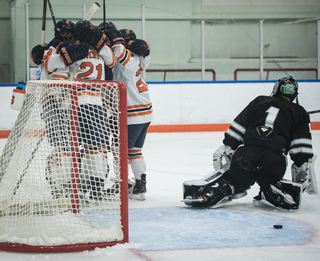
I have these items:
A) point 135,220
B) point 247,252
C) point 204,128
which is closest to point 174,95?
point 204,128

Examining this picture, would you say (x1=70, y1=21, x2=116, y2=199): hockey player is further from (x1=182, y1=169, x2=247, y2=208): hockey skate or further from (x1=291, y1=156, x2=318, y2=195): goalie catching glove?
(x1=291, y1=156, x2=318, y2=195): goalie catching glove

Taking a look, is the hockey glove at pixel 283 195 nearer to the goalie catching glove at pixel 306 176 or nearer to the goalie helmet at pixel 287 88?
the goalie catching glove at pixel 306 176

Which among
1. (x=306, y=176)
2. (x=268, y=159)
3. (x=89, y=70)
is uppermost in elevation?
(x=89, y=70)

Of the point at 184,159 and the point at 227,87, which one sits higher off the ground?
the point at 227,87

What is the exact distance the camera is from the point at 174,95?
6.87 metres

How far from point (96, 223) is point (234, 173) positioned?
2.86ft

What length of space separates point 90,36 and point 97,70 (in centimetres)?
22

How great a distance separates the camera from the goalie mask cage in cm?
173

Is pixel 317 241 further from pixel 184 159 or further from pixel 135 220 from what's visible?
pixel 184 159

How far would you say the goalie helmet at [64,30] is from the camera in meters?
2.55

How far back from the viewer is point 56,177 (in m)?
1.95

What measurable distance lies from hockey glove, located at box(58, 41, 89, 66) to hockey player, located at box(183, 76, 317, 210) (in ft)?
2.94

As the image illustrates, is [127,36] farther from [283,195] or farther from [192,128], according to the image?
[192,128]

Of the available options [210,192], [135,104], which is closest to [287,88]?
[210,192]
